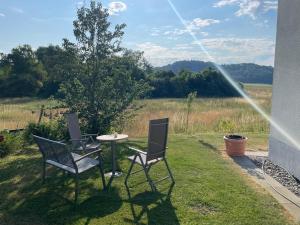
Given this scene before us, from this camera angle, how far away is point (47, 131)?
9484 millimetres

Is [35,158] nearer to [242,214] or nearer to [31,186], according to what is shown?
[31,186]

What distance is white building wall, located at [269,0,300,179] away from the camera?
5.91 m

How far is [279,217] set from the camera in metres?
4.16

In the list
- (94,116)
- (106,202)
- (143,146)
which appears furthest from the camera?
(94,116)

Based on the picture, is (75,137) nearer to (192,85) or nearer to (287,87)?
(287,87)

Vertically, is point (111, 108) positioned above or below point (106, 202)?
above

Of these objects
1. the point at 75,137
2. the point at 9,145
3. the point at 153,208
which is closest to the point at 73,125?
the point at 75,137

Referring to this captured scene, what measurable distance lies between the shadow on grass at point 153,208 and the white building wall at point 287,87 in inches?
108

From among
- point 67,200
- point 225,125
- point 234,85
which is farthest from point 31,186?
point 234,85

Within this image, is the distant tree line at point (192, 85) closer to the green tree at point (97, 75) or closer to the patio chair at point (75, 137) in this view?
the green tree at point (97, 75)

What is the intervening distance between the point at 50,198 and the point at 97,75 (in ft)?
17.3

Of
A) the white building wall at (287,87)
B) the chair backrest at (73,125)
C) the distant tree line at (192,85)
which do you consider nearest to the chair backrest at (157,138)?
the chair backrest at (73,125)

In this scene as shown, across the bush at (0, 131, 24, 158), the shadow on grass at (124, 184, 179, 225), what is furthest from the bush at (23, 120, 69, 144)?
the shadow on grass at (124, 184, 179, 225)

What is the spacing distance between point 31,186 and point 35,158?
6.66 ft
